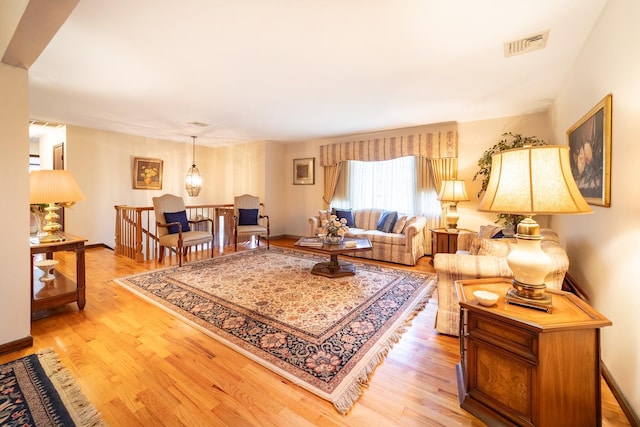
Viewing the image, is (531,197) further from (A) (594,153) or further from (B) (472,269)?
(A) (594,153)

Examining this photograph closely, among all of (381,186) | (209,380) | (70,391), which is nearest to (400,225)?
(381,186)

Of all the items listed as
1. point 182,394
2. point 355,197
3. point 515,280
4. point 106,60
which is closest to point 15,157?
point 106,60

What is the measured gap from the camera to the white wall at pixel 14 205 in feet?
6.54

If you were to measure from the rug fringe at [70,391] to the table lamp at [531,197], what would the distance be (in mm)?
2263

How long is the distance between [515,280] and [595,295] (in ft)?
3.55

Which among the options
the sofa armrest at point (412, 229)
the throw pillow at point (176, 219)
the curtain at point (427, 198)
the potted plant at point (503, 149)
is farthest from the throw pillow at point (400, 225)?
the throw pillow at point (176, 219)

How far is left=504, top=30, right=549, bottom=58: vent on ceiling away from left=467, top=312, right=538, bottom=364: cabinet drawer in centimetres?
225

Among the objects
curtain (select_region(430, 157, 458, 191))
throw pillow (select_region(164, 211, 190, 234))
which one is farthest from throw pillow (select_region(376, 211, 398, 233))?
throw pillow (select_region(164, 211, 190, 234))

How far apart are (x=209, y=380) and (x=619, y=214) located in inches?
106

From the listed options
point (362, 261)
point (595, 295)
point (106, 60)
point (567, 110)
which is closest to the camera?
point (595, 295)

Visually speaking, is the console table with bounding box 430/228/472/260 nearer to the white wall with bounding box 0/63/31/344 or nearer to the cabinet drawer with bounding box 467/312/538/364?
the cabinet drawer with bounding box 467/312/538/364

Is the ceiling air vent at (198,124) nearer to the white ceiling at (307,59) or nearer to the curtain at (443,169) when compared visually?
the white ceiling at (307,59)

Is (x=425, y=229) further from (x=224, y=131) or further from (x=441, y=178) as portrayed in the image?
(x=224, y=131)

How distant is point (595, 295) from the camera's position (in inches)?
77.9
